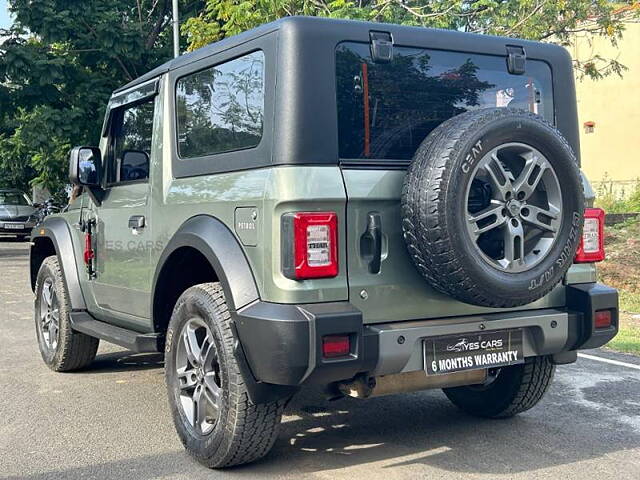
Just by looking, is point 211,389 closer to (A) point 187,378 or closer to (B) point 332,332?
(A) point 187,378

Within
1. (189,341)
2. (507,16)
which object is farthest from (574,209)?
(507,16)

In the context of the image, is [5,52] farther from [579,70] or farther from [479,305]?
[479,305]

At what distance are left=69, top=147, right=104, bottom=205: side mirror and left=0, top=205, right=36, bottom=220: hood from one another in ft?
68.3

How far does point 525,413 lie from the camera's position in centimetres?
511

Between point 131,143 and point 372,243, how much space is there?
224 cm

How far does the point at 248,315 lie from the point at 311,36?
130 cm

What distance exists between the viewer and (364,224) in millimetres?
Result: 3768

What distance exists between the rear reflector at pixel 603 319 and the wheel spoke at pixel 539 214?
682 millimetres

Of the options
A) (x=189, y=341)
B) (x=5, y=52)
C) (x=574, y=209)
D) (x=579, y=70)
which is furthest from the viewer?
(x=5, y=52)

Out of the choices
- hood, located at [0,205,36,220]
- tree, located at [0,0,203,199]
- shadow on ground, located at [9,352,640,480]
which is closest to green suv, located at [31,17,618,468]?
shadow on ground, located at [9,352,640,480]

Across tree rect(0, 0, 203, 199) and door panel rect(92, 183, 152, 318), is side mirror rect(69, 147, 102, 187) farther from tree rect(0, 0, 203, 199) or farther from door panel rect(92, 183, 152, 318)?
tree rect(0, 0, 203, 199)

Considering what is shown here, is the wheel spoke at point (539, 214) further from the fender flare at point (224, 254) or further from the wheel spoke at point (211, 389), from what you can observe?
the wheel spoke at point (211, 389)

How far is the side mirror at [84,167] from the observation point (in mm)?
5488

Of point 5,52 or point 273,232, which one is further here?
point 5,52
